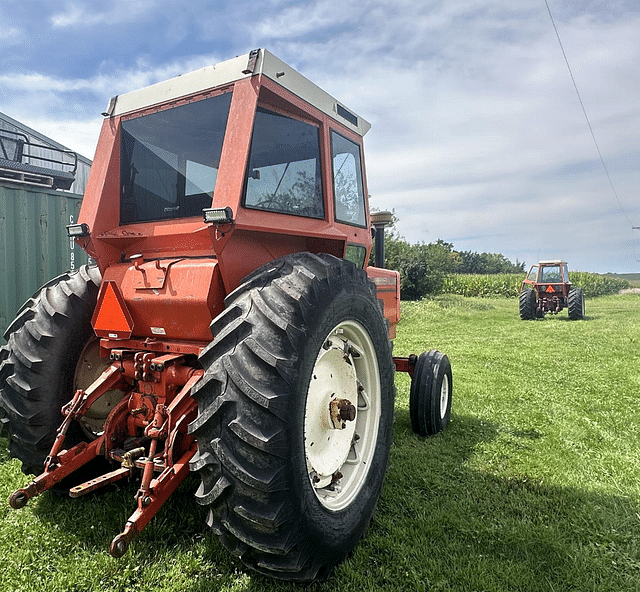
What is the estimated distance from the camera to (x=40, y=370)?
2941mm

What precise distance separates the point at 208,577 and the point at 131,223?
84.2 inches

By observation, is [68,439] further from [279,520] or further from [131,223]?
[279,520]

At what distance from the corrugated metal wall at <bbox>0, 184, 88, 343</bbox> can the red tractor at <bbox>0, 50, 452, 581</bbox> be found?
333 centimetres

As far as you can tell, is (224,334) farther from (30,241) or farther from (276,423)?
(30,241)

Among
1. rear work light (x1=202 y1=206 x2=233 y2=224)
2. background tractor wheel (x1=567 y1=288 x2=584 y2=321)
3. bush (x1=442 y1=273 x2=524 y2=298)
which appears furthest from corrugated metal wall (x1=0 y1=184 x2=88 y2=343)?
bush (x1=442 y1=273 x2=524 y2=298)

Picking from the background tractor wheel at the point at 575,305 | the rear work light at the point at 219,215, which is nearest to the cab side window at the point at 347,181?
the rear work light at the point at 219,215

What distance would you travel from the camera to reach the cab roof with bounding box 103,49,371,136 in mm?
2756

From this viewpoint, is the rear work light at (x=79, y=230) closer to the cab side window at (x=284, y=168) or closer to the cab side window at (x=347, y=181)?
the cab side window at (x=284, y=168)

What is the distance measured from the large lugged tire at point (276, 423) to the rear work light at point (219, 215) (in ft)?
1.04

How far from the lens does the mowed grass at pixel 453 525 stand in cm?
255

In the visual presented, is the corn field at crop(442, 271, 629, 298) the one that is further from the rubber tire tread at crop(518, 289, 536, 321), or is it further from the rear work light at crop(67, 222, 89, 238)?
the rear work light at crop(67, 222, 89, 238)

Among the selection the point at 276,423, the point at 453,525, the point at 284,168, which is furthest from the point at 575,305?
the point at 276,423

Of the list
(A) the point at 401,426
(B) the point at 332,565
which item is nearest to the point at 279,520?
(B) the point at 332,565

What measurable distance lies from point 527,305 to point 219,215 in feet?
57.1
